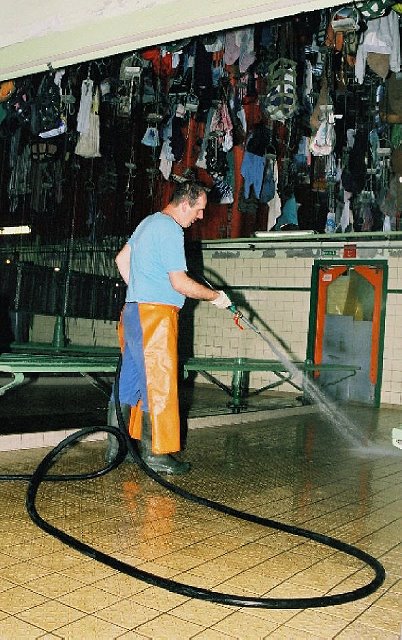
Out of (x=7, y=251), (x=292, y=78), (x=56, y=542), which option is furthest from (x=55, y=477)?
(x=7, y=251)

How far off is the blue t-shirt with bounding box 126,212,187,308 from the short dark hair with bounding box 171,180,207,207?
0.60ft

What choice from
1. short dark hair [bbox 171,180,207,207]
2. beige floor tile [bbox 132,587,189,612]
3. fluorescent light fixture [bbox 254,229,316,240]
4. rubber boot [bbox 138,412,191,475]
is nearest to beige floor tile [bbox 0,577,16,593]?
beige floor tile [bbox 132,587,189,612]

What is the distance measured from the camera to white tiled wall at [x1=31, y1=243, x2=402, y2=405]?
34.6ft

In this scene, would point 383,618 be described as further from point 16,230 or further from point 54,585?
point 16,230

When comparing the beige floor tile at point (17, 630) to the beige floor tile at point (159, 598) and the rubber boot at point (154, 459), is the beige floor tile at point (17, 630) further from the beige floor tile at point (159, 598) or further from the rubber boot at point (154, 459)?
the rubber boot at point (154, 459)

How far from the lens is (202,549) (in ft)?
8.56

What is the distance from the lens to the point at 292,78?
676 cm

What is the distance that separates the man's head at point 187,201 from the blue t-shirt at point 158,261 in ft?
0.44

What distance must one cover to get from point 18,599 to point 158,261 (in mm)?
2360

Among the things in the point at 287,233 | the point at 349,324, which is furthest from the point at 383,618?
the point at 349,324

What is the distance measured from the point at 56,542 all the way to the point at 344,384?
9050mm

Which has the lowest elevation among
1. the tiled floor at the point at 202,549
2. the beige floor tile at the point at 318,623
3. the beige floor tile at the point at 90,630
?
the tiled floor at the point at 202,549

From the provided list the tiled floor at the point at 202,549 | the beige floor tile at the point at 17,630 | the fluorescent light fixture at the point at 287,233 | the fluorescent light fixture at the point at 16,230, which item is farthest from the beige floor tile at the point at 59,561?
the fluorescent light fixture at the point at 16,230

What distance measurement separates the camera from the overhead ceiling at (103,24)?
8.29 feet
